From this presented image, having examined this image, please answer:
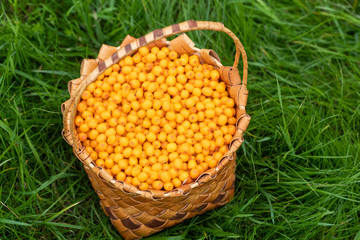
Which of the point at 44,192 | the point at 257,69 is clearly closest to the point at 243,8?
the point at 257,69

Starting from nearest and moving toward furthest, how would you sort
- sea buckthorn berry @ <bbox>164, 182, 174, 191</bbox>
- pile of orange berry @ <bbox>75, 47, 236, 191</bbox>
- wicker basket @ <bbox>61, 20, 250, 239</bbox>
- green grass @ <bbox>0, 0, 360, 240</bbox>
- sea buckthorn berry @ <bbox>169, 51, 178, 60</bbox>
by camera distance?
1. wicker basket @ <bbox>61, 20, 250, 239</bbox>
2. sea buckthorn berry @ <bbox>164, 182, 174, 191</bbox>
3. pile of orange berry @ <bbox>75, 47, 236, 191</bbox>
4. green grass @ <bbox>0, 0, 360, 240</bbox>
5. sea buckthorn berry @ <bbox>169, 51, 178, 60</bbox>

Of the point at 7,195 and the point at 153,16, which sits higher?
the point at 153,16

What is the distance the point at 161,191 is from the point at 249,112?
3.94 feet

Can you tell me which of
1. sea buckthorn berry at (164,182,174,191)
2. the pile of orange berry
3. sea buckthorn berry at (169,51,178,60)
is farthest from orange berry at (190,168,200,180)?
sea buckthorn berry at (169,51,178,60)

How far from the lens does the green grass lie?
2.81 meters

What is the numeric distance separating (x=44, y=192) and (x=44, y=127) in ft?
1.69

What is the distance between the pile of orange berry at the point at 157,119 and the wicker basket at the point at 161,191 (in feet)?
0.28

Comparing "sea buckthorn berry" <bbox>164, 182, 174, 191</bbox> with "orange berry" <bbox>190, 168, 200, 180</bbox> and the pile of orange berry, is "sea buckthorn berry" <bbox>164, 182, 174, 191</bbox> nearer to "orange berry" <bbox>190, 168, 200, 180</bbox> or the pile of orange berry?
the pile of orange berry

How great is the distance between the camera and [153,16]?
3586 mm

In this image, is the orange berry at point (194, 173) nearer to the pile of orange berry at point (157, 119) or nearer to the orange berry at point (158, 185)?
the pile of orange berry at point (157, 119)

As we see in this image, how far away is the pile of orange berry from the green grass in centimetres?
42

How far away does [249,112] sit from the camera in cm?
327

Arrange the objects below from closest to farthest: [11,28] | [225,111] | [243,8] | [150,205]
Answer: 1. [150,205]
2. [225,111]
3. [11,28]
4. [243,8]

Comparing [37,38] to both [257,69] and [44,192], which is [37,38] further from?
[257,69]
